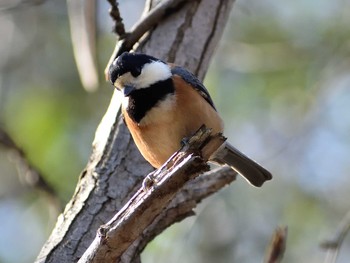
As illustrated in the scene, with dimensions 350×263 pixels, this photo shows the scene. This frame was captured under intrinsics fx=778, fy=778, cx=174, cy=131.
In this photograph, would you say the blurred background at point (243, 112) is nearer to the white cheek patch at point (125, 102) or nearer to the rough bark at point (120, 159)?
the rough bark at point (120, 159)

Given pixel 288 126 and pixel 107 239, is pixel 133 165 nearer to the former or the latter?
pixel 107 239

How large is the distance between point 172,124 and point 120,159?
0.44 metres

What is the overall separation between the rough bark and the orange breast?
0.81 ft

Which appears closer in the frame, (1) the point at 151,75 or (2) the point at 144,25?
(1) the point at 151,75

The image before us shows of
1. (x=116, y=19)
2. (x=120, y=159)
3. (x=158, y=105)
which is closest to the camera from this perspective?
(x=158, y=105)

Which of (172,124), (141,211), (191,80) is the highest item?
(191,80)

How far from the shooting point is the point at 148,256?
507 cm

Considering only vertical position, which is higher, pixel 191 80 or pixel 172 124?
pixel 191 80

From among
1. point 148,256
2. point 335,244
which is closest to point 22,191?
point 148,256

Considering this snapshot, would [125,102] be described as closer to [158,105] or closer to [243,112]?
[158,105]

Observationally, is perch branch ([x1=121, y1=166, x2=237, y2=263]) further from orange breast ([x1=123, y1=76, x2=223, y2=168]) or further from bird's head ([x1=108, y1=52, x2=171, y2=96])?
bird's head ([x1=108, y1=52, x2=171, y2=96])

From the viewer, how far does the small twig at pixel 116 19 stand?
3768 millimetres

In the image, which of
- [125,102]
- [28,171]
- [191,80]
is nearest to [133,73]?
[125,102]

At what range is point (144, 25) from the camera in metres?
3.95
